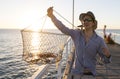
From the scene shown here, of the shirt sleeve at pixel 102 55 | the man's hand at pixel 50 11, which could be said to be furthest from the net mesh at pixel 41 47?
the shirt sleeve at pixel 102 55

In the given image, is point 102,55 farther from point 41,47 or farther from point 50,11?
point 41,47

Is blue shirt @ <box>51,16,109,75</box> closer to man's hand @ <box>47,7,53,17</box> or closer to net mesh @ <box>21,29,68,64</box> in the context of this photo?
man's hand @ <box>47,7,53,17</box>

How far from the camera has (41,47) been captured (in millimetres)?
6293

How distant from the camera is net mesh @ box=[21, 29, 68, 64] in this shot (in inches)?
227

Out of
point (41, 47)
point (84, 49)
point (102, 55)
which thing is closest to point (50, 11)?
point (84, 49)

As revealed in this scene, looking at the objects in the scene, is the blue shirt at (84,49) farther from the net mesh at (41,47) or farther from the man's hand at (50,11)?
the net mesh at (41,47)

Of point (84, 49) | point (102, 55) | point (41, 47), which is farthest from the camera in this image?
point (41, 47)

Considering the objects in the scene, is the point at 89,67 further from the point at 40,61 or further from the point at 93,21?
the point at 40,61

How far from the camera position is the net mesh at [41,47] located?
5.76 metres

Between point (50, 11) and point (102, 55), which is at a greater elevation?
point (50, 11)

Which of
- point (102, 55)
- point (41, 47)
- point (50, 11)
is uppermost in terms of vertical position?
point (50, 11)

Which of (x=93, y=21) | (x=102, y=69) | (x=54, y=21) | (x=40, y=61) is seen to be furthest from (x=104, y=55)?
→ (x=102, y=69)

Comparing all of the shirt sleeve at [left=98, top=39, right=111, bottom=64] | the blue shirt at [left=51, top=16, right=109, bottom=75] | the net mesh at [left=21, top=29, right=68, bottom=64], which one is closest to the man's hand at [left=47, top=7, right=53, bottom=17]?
the blue shirt at [left=51, top=16, right=109, bottom=75]

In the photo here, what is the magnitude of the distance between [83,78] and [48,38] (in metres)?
2.15
